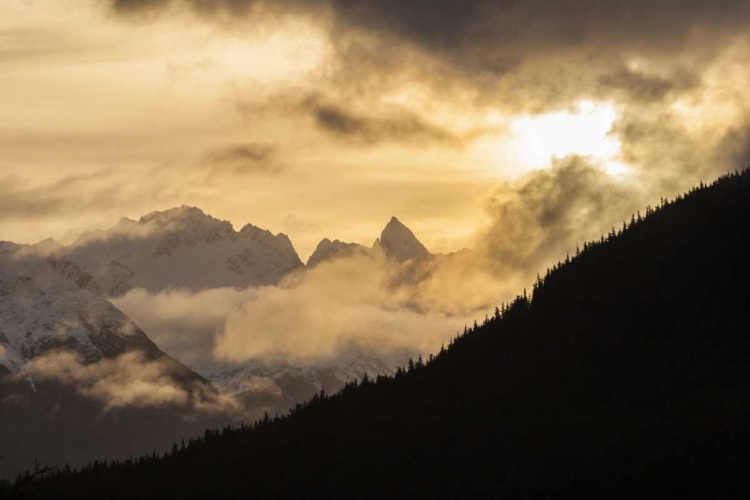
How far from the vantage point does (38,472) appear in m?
99.6

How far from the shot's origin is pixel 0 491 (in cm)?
10562

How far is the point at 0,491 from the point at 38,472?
7.58 m
